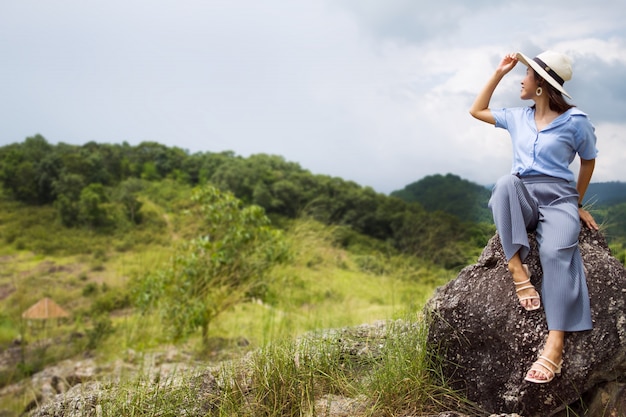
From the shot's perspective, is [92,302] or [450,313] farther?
[92,302]

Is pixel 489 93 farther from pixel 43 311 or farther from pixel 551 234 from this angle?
pixel 43 311

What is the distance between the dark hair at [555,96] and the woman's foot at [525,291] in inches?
36.9

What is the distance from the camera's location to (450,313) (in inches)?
132

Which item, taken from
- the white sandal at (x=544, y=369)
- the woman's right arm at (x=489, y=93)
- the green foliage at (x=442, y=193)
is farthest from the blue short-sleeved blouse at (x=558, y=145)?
the green foliage at (x=442, y=193)

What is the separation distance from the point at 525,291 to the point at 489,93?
3.84 ft

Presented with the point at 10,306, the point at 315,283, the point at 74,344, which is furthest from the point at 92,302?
the point at 315,283

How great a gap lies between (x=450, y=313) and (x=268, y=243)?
5.65 meters

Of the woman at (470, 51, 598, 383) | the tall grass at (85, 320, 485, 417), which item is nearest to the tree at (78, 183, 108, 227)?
the tall grass at (85, 320, 485, 417)

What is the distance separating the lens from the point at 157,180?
23.4 metres

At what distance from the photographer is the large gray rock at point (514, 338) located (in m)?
3.12

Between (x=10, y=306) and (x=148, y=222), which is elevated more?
(x=148, y=222)

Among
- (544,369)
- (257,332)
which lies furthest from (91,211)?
(544,369)

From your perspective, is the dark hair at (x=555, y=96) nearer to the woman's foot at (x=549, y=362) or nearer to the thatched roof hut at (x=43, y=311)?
the woman's foot at (x=549, y=362)

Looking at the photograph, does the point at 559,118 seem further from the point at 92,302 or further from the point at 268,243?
the point at 92,302
